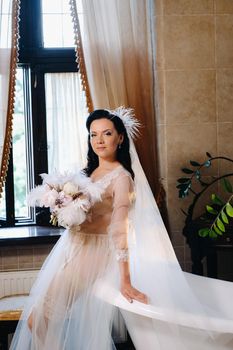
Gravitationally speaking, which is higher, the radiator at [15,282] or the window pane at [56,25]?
the window pane at [56,25]

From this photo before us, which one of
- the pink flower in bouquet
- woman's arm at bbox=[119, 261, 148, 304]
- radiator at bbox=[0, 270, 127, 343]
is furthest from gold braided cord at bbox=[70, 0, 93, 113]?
woman's arm at bbox=[119, 261, 148, 304]

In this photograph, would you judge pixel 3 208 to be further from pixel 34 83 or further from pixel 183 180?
pixel 183 180

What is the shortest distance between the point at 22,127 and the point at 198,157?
128 centimetres

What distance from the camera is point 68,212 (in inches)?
77.7

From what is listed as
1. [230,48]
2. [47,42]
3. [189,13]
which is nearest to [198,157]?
[230,48]

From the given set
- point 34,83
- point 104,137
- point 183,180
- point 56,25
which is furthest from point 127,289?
point 56,25

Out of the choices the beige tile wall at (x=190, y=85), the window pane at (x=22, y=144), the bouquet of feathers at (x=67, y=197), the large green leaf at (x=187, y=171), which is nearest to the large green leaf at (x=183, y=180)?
the large green leaf at (x=187, y=171)

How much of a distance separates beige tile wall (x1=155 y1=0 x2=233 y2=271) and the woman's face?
2.69ft

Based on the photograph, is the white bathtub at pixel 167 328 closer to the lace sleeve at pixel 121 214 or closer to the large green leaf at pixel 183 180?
the lace sleeve at pixel 121 214

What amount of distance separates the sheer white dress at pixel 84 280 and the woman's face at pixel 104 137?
12cm

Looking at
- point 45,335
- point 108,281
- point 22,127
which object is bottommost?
point 45,335

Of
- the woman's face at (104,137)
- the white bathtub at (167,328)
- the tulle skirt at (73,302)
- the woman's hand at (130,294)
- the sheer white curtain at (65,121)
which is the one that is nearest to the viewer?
the white bathtub at (167,328)

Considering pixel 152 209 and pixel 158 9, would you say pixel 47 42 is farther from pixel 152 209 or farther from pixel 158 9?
pixel 152 209

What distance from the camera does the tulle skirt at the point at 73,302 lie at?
198 centimetres
